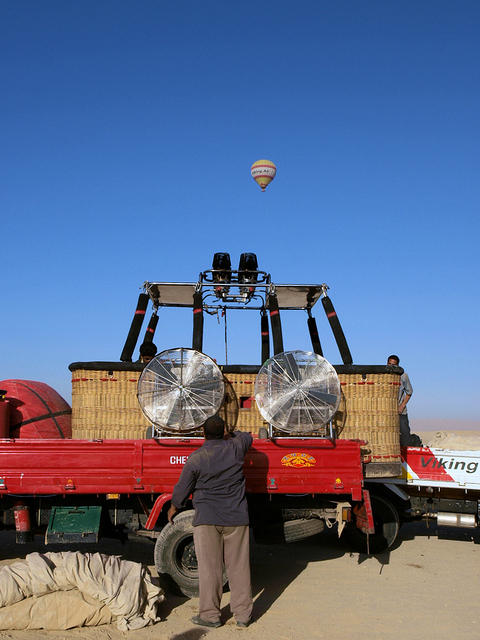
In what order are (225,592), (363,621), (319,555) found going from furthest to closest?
(319,555)
(225,592)
(363,621)

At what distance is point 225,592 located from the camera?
736cm

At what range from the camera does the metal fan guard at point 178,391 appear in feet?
24.6

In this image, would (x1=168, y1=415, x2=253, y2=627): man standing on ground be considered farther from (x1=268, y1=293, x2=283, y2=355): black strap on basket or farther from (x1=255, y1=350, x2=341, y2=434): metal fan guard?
(x1=268, y1=293, x2=283, y2=355): black strap on basket

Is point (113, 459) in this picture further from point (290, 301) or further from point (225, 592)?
point (290, 301)

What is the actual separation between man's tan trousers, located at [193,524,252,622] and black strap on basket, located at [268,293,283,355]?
252 centimetres

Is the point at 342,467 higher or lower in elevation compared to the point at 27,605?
higher

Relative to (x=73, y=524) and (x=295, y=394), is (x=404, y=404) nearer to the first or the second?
(x=295, y=394)

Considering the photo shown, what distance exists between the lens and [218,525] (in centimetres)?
624

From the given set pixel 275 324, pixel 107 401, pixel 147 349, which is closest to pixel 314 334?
pixel 275 324

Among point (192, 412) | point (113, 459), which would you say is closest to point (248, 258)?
point (192, 412)

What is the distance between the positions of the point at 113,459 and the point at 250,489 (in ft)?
5.16

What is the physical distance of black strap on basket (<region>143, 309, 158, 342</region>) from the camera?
9875 millimetres

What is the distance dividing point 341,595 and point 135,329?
4152 millimetres

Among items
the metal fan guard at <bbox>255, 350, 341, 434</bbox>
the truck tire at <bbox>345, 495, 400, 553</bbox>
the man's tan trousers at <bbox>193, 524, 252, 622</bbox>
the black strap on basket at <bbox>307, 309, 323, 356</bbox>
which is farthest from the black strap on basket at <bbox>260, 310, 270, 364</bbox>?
the man's tan trousers at <bbox>193, 524, 252, 622</bbox>
